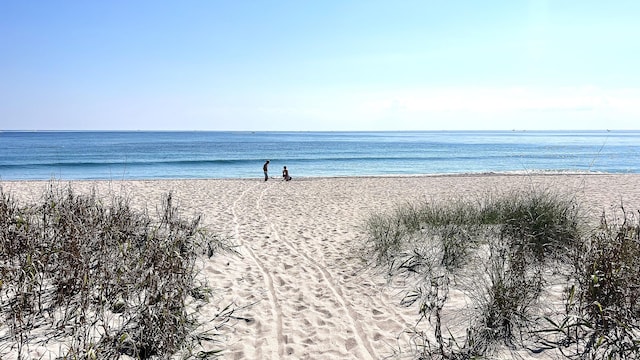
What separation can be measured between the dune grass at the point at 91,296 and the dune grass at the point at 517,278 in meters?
2.54

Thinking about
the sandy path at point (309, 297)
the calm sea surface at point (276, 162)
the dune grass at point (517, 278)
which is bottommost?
the calm sea surface at point (276, 162)

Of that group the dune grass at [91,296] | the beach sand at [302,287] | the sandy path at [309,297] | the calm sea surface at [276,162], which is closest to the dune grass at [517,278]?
the beach sand at [302,287]

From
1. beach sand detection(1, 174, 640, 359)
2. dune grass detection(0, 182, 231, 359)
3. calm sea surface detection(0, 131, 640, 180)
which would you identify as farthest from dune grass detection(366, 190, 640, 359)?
dune grass detection(0, 182, 231, 359)

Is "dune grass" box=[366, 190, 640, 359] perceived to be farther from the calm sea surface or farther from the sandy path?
the calm sea surface

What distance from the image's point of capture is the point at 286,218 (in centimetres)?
1162

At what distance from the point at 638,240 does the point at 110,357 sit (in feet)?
18.7

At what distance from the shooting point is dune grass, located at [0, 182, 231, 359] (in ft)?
12.4

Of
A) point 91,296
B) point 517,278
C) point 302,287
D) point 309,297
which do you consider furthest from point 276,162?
point 517,278

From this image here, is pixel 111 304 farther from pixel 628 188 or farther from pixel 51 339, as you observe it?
pixel 628 188

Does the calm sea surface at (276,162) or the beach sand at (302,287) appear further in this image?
the calm sea surface at (276,162)

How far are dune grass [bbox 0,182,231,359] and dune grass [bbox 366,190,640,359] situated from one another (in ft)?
8.34

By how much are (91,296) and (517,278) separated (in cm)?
483

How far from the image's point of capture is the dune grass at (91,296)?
12.4 feet

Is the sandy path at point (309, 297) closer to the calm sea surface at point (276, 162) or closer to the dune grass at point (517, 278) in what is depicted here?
the dune grass at point (517, 278)
